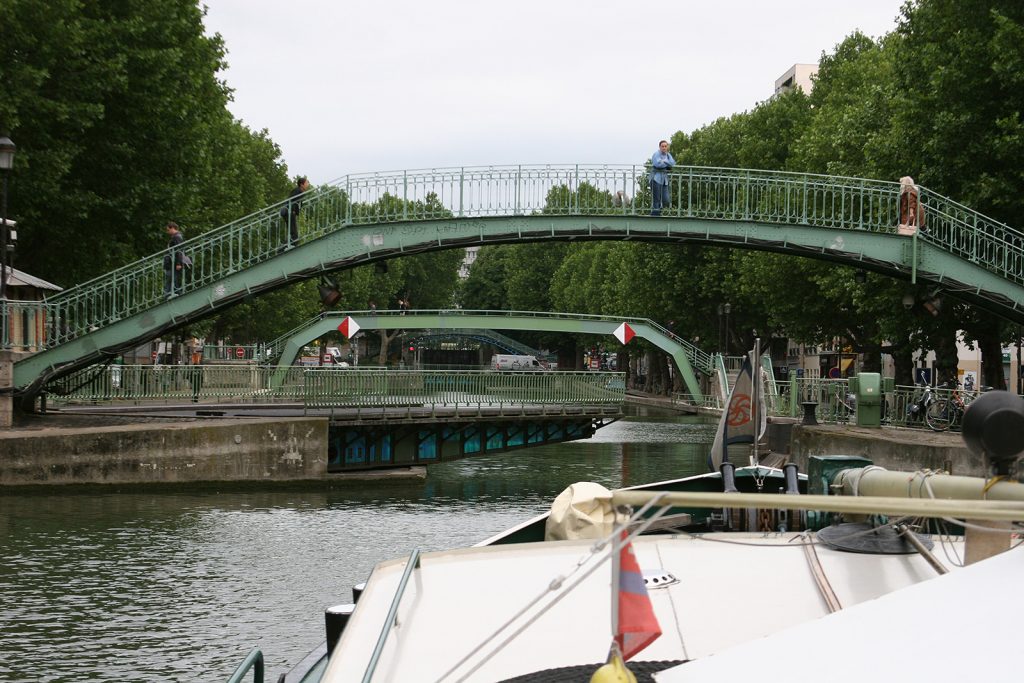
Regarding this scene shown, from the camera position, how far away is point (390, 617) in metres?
4.85

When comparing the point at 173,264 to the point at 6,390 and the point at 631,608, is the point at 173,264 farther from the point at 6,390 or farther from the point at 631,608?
the point at 631,608

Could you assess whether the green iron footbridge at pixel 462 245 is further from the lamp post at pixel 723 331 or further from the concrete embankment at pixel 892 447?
the lamp post at pixel 723 331

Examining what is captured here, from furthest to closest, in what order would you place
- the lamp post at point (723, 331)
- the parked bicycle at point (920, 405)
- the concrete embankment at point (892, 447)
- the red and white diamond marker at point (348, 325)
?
the lamp post at point (723, 331) < the red and white diamond marker at point (348, 325) < the parked bicycle at point (920, 405) < the concrete embankment at point (892, 447)

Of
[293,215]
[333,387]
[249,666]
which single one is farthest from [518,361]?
[249,666]

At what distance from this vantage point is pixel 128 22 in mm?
23891

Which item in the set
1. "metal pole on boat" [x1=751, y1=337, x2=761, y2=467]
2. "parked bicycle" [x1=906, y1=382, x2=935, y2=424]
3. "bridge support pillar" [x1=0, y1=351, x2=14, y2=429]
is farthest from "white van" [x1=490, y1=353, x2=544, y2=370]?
"metal pole on boat" [x1=751, y1=337, x2=761, y2=467]

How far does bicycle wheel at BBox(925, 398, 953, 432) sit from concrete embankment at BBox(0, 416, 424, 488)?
1096 centimetres

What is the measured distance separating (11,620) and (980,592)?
9686 millimetres

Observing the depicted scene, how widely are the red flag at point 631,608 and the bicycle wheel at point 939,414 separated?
2148 centimetres

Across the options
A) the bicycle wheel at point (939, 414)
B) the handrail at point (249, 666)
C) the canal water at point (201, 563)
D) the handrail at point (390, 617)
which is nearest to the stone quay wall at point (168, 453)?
the canal water at point (201, 563)

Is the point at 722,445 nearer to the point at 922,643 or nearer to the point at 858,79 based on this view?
the point at 922,643

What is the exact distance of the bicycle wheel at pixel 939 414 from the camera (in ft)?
76.9

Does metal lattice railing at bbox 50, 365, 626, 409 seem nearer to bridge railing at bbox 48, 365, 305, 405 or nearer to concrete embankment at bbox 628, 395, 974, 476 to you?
bridge railing at bbox 48, 365, 305, 405

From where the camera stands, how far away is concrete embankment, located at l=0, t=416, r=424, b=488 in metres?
18.8
